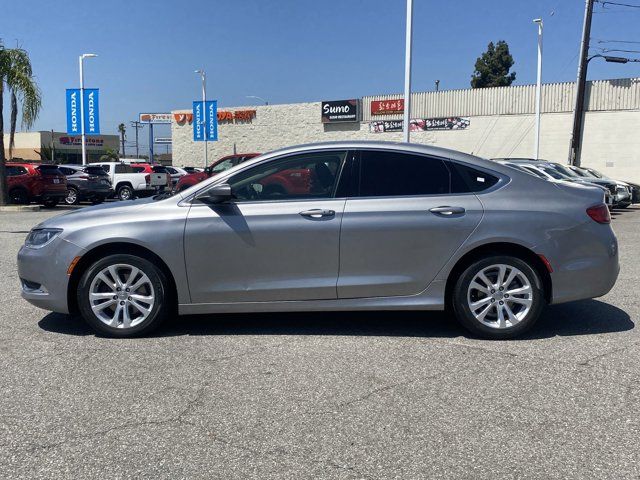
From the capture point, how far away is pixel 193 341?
5.50 m

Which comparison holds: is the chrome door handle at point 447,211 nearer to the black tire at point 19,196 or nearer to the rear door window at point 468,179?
the rear door window at point 468,179

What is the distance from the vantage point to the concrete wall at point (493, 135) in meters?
31.3

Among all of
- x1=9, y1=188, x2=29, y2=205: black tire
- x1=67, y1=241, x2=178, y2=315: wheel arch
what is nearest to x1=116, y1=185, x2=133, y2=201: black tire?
x1=9, y1=188, x2=29, y2=205: black tire

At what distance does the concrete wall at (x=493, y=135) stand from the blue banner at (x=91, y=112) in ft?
43.6

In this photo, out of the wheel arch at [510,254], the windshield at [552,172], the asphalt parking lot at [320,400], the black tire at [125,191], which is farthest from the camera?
the black tire at [125,191]

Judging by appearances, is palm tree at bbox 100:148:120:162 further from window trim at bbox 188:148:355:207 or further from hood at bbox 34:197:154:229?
window trim at bbox 188:148:355:207

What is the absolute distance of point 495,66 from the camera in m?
64.6

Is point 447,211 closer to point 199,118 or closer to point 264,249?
point 264,249

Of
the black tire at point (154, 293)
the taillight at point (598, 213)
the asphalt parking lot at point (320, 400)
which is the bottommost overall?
the asphalt parking lot at point (320, 400)

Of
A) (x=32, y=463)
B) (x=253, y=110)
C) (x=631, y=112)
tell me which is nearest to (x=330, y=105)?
(x=253, y=110)

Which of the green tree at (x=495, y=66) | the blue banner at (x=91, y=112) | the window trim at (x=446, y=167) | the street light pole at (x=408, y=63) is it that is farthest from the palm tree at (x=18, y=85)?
the green tree at (x=495, y=66)

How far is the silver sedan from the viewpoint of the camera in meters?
5.41

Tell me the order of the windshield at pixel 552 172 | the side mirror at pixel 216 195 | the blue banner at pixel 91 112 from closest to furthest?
the side mirror at pixel 216 195, the windshield at pixel 552 172, the blue banner at pixel 91 112

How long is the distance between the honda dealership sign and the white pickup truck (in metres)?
2.79
